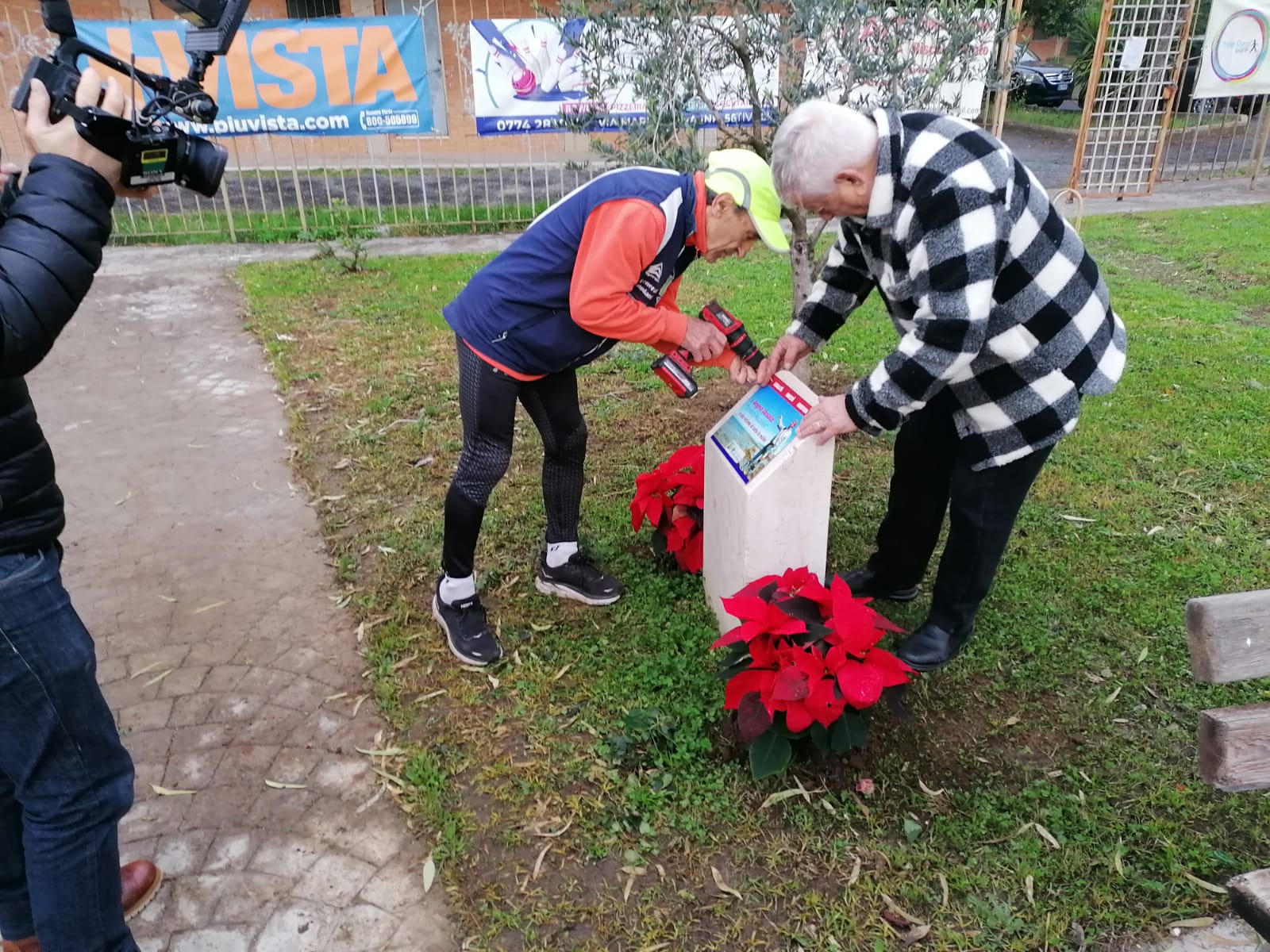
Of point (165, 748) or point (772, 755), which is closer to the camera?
point (772, 755)

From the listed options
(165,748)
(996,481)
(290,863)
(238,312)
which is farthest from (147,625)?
(238,312)

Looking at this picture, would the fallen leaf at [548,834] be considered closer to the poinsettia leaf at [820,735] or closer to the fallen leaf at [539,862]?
the fallen leaf at [539,862]

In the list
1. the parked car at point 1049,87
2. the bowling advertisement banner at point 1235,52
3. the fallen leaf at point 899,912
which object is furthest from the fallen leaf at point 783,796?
the parked car at point 1049,87

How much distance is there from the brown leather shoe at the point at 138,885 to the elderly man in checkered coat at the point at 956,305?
6.67ft

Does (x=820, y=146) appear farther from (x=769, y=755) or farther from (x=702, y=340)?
(x=769, y=755)

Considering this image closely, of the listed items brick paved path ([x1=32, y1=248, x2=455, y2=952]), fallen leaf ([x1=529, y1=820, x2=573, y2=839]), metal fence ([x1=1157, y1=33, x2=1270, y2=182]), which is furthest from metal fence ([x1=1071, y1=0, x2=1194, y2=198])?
fallen leaf ([x1=529, y1=820, x2=573, y2=839])

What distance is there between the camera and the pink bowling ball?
9.12m

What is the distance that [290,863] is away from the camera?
7.86ft

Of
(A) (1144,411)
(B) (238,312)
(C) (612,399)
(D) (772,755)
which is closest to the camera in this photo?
(D) (772,755)

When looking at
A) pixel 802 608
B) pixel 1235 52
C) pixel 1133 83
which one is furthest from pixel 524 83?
pixel 1235 52

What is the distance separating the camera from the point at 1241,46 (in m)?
11.5

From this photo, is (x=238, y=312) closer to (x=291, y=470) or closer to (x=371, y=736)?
(x=291, y=470)

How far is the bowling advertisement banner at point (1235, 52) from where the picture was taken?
1133cm

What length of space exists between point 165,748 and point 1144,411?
191 inches
